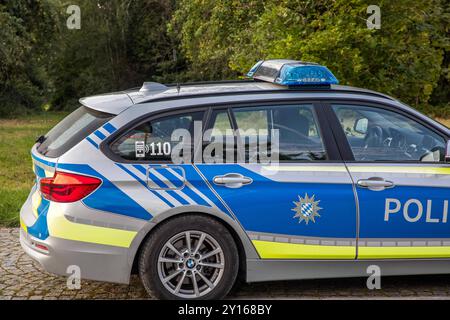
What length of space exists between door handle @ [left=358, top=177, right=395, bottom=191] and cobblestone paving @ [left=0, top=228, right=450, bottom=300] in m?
0.89

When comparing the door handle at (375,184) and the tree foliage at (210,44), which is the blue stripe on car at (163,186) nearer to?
the door handle at (375,184)

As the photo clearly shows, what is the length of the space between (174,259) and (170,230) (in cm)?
22

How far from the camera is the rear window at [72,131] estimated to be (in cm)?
475

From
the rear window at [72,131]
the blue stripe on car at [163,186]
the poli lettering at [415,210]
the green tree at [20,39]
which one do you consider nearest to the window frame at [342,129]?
the poli lettering at [415,210]

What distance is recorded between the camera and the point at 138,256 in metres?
4.70

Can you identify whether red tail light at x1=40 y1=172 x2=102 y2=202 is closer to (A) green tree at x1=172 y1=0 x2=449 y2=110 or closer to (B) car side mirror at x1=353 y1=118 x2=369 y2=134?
(B) car side mirror at x1=353 y1=118 x2=369 y2=134

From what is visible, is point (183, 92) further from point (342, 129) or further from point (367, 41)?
point (367, 41)

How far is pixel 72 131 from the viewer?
489 cm

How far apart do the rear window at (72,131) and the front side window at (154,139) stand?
228mm

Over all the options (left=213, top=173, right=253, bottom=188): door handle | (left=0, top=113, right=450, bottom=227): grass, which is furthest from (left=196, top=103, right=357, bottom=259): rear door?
(left=0, top=113, right=450, bottom=227): grass

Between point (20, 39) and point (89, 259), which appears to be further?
point (20, 39)

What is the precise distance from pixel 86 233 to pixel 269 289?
1619 mm

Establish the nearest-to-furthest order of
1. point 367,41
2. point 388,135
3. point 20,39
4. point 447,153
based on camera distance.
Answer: point 447,153
point 388,135
point 367,41
point 20,39

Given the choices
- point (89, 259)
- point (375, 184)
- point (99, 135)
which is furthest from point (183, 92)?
point (375, 184)
